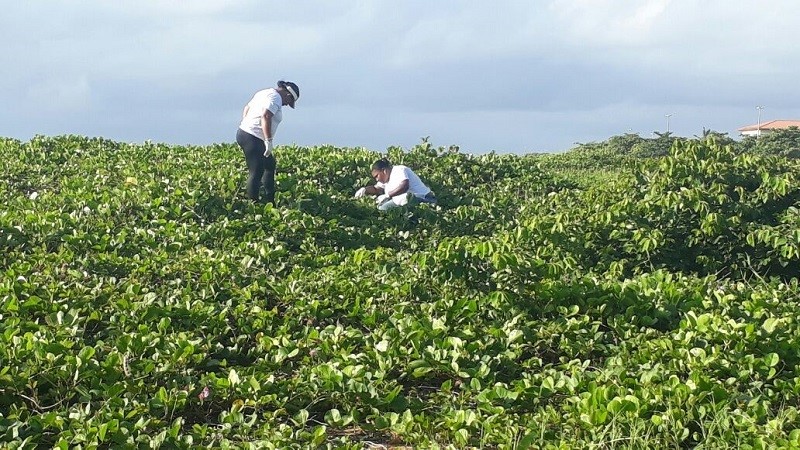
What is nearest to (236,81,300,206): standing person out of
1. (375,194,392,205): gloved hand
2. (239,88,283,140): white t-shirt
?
(239,88,283,140): white t-shirt

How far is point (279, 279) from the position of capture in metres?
6.44

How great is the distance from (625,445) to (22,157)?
10.4 meters

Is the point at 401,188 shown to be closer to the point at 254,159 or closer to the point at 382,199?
the point at 382,199

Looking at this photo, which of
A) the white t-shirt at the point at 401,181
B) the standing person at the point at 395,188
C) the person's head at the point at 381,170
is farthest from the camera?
the person's head at the point at 381,170

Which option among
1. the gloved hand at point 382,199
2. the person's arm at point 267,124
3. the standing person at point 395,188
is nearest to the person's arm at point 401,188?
the standing person at point 395,188

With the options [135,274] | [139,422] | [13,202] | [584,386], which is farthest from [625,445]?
[13,202]

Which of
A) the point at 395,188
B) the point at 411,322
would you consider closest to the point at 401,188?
the point at 395,188

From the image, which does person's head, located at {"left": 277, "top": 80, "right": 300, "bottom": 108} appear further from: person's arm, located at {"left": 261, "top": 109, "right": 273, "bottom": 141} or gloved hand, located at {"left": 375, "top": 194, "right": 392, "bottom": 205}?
gloved hand, located at {"left": 375, "top": 194, "right": 392, "bottom": 205}

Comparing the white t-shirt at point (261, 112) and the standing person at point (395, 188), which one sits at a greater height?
the white t-shirt at point (261, 112)

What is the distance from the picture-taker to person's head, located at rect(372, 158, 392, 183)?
416 inches

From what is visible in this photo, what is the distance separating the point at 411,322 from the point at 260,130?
4976mm

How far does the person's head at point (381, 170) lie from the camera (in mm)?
10562

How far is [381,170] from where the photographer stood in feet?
34.8

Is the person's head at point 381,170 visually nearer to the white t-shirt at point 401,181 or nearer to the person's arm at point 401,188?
the white t-shirt at point 401,181
